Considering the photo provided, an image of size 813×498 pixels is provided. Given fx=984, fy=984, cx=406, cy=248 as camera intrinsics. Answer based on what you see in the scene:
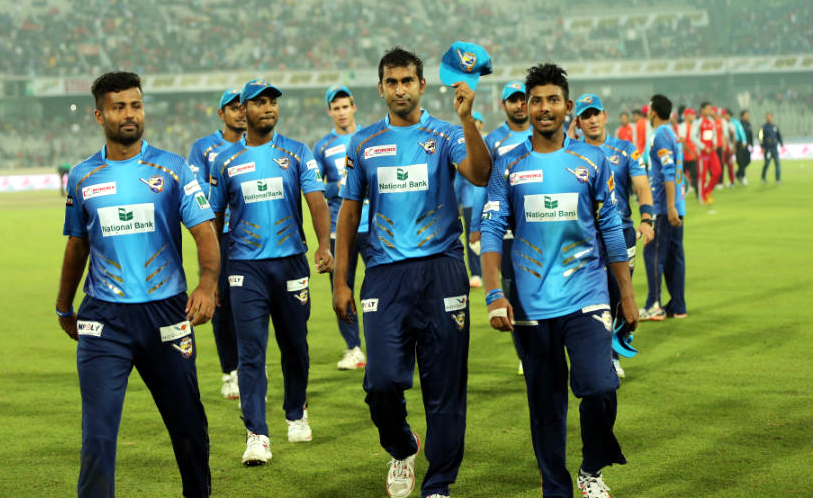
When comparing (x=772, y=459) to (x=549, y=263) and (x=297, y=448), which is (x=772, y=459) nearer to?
(x=549, y=263)

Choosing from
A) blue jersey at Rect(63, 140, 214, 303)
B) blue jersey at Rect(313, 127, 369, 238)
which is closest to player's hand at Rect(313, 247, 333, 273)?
blue jersey at Rect(63, 140, 214, 303)

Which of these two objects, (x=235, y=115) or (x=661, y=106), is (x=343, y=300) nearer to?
(x=235, y=115)

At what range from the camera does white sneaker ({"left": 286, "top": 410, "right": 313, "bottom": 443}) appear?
667 cm

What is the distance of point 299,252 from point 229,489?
5.49 feet

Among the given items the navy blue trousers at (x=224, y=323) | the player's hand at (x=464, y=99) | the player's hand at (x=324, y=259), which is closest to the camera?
the player's hand at (x=464, y=99)

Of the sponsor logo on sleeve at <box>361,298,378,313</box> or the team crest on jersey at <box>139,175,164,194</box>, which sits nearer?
the team crest on jersey at <box>139,175,164,194</box>

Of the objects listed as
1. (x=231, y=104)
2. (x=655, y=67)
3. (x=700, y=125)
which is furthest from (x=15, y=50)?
(x=231, y=104)

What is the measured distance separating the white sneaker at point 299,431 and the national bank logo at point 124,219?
2461mm

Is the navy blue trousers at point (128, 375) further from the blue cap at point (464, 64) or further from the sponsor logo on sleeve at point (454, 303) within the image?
the blue cap at point (464, 64)

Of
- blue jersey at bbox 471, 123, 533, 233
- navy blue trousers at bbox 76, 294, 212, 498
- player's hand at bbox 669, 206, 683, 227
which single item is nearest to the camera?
navy blue trousers at bbox 76, 294, 212, 498

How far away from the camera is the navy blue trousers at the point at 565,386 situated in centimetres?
480

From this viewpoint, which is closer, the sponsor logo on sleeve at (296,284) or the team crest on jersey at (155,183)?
the team crest on jersey at (155,183)

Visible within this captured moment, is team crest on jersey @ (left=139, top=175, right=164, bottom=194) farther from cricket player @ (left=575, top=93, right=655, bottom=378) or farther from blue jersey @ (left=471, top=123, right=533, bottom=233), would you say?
cricket player @ (left=575, top=93, right=655, bottom=378)

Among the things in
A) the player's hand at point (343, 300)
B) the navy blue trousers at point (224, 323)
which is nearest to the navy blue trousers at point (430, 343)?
the player's hand at point (343, 300)
